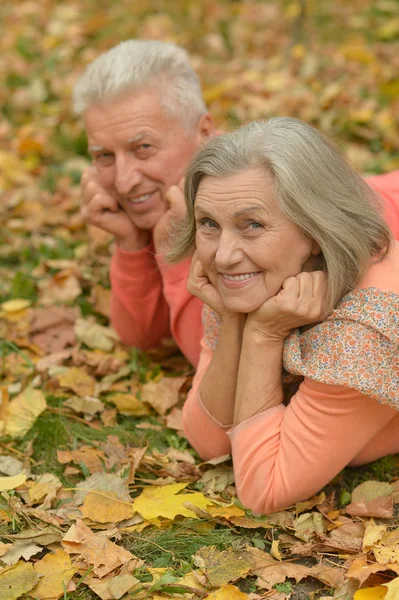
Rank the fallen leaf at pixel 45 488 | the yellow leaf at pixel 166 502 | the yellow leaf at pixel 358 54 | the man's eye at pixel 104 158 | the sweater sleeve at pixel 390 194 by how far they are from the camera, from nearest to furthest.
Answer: the yellow leaf at pixel 166 502 → the fallen leaf at pixel 45 488 → the sweater sleeve at pixel 390 194 → the man's eye at pixel 104 158 → the yellow leaf at pixel 358 54

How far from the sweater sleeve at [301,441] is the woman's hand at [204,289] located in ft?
1.28

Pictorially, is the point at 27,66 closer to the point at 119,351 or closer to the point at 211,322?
the point at 119,351

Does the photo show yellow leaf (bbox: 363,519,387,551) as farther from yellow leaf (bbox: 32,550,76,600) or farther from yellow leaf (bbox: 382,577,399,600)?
yellow leaf (bbox: 32,550,76,600)

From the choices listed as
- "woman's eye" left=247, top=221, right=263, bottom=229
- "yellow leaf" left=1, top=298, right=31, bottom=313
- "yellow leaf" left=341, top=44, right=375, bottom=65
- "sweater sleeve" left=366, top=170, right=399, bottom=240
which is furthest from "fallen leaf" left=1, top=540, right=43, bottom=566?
"yellow leaf" left=341, top=44, right=375, bottom=65

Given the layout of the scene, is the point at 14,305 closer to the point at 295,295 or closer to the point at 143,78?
the point at 143,78

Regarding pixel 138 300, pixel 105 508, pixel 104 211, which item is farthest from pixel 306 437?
pixel 104 211

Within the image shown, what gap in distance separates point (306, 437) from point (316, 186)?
0.81 meters

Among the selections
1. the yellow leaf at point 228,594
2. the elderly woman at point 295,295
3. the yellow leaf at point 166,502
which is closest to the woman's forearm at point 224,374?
the elderly woman at point 295,295

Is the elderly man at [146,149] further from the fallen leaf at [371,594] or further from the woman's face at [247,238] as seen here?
the fallen leaf at [371,594]

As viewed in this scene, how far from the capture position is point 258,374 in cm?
285

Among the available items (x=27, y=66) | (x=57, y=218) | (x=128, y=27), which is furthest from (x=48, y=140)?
(x=128, y=27)

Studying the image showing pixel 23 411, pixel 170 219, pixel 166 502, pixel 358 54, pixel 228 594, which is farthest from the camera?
pixel 358 54

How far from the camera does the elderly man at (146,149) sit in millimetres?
3555

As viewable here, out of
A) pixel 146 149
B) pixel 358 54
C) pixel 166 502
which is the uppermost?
pixel 146 149
